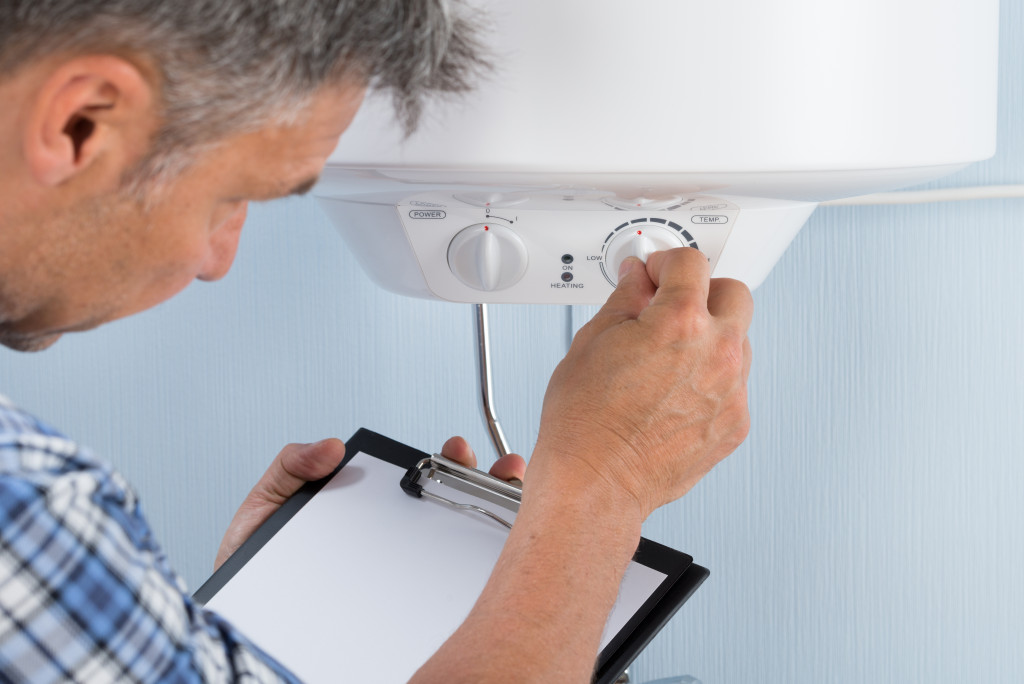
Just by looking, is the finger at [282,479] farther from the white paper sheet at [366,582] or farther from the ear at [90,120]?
the ear at [90,120]

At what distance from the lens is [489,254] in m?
0.60

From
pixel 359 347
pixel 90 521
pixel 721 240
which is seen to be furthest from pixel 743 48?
pixel 359 347

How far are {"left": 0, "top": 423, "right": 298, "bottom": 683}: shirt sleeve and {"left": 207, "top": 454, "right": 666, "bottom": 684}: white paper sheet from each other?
229 millimetres

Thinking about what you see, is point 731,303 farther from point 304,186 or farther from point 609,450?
point 304,186

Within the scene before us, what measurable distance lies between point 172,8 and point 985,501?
80 cm

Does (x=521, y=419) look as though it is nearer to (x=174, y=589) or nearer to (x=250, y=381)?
(x=250, y=381)

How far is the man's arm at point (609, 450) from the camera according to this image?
0.46 meters

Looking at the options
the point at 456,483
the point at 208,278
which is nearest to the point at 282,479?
the point at 456,483

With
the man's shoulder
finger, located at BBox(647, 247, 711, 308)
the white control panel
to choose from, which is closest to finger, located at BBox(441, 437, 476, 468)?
the white control panel

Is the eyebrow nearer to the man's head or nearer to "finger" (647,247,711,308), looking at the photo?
the man's head

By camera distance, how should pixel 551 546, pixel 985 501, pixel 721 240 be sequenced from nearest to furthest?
pixel 551 546
pixel 721 240
pixel 985 501

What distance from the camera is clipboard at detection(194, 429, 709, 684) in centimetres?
60

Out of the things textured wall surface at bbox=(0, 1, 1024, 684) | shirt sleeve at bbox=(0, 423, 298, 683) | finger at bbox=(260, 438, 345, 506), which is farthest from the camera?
textured wall surface at bbox=(0, 1, 1024, 684)

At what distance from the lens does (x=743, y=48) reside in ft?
1.47
